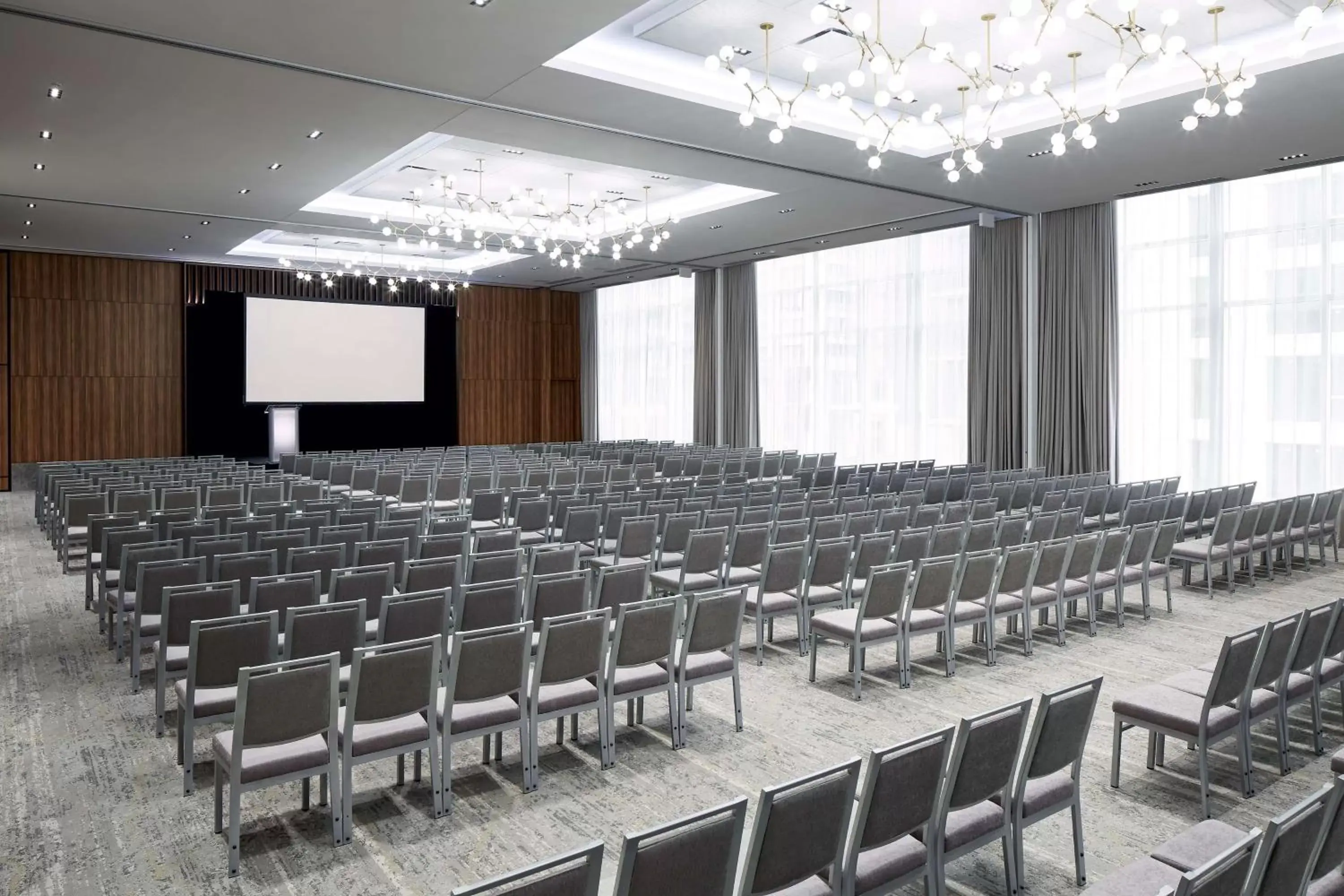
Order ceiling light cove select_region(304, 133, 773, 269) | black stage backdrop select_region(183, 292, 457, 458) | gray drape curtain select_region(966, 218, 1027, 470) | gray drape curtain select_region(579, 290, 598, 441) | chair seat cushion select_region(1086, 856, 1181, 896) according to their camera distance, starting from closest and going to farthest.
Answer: chair seat cushion select_region(1086, 856, 1181, 896)
ceiling light cove select_region(304, 133, 773, 269)
gray drape curtain select_region(966, 218, 1027, 470)
black stage backdrop select_region(183, 292, 457, 458)
gray drape curtain select_region(579, 290, 598, 441)

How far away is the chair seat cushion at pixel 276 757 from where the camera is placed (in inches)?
141

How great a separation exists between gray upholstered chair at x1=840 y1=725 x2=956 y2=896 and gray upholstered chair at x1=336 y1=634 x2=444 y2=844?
6.19 ft

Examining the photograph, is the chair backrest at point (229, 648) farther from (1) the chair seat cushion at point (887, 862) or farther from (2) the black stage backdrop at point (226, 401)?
(2) the black stage backdrop at point (226, 401)

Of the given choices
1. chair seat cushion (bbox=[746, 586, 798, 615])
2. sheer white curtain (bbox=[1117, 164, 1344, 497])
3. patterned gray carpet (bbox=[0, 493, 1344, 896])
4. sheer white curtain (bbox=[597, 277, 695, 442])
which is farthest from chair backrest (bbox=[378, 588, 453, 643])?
sheer white curtain (bbox=[597, 277, 695, 442])

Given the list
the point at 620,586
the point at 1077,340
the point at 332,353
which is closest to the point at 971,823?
the point at 620,586

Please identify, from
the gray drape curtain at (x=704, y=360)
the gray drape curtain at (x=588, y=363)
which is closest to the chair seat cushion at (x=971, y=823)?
the gray drape curtain at (x=704, y=360)

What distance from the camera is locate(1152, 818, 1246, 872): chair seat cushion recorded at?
284 cm

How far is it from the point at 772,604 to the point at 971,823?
3.21 metres

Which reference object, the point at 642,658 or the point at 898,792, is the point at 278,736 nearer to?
the point at 642,658

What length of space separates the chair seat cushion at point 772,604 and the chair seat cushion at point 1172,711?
7.92 ft

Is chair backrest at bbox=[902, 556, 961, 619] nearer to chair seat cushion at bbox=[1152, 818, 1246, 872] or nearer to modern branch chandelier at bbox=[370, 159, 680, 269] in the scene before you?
chair seat cushion at bbox=[1152, 818, 1246, 872]

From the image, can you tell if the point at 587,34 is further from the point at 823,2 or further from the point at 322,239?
the point at 322,239

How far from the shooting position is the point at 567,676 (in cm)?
443

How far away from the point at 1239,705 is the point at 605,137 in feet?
27.1
